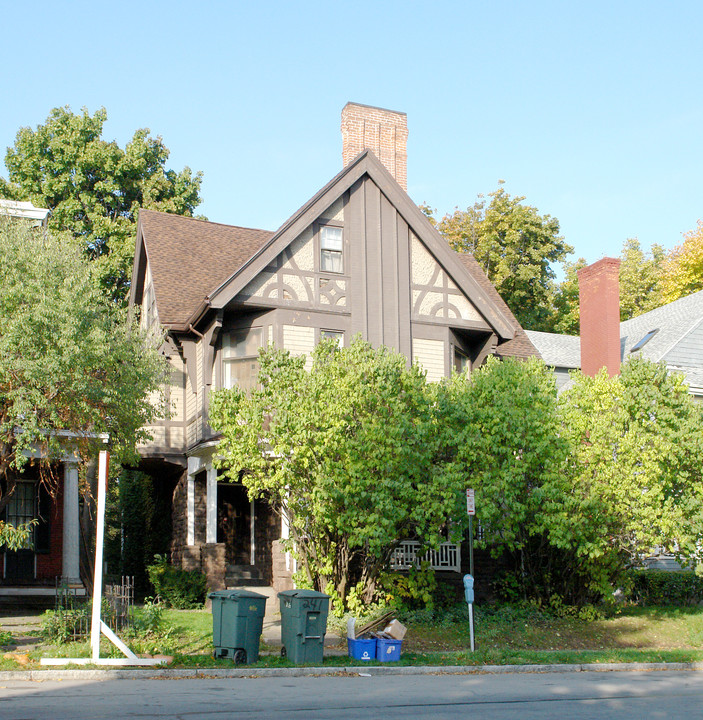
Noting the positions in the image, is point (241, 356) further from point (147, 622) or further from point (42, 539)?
point (147, 622)

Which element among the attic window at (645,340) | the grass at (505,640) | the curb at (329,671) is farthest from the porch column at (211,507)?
the attic window at (645,340)

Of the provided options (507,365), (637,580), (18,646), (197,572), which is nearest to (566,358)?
(637,580)

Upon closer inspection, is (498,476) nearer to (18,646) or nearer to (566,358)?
(18,646)

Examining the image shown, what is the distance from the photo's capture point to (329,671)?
12.6 m

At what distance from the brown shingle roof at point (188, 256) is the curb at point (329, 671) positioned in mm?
11094

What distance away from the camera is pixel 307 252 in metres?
21.3

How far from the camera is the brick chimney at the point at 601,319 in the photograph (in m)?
25.5

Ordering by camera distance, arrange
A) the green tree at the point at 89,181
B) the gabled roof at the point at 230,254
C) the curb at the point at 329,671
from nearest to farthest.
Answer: the curb at the point at 329,671, the gabled roof at the point at 230,254, the green tree at the point at 89,181

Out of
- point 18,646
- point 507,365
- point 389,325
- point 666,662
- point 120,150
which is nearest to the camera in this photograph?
point 18,646

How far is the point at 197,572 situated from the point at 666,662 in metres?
10.3

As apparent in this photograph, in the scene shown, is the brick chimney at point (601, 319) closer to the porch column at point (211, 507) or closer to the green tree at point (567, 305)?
the porch column at point (211, 507)

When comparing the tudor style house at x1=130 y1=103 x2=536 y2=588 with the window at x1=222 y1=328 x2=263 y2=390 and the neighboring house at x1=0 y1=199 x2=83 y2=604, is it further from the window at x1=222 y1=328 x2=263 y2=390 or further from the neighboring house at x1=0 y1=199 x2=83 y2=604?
A: the neighboring house at x1=0 y1=199 x2=83 y2=604

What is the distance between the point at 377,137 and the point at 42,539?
1376cm

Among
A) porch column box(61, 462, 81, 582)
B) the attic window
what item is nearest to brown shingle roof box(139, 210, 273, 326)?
porch column box(61, 462, 81, 582)
